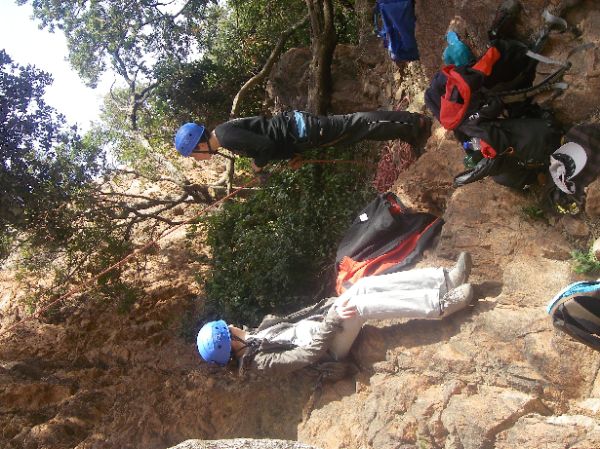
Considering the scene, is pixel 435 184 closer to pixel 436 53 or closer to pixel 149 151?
pixel 436 53

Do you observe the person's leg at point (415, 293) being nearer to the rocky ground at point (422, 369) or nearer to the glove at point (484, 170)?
the rocky ground at point (422, 369)

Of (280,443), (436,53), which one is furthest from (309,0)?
(280,443)

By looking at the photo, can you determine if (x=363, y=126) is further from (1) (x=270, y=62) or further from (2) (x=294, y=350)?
(1) (x=270, y=62)

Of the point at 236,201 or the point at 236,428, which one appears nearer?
the point at 236,428

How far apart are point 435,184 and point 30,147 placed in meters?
5.37

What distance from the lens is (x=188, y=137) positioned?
502 cm

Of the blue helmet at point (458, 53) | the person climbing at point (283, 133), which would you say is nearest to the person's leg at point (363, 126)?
the person climbing at point (283, 133)

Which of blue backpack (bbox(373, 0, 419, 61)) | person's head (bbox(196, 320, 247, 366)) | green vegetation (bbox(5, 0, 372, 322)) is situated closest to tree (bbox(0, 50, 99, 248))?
green vegetation (bbox(5, 0, 372, 322))

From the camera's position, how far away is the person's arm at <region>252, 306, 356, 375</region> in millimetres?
4383

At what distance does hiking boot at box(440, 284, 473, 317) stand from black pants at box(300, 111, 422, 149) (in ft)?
6.79

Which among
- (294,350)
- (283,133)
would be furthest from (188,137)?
(294,350)

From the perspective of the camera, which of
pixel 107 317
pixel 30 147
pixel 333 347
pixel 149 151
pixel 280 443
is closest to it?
pixel 280 443

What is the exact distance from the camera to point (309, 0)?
7.67 metres

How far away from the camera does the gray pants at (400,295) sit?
399cm
